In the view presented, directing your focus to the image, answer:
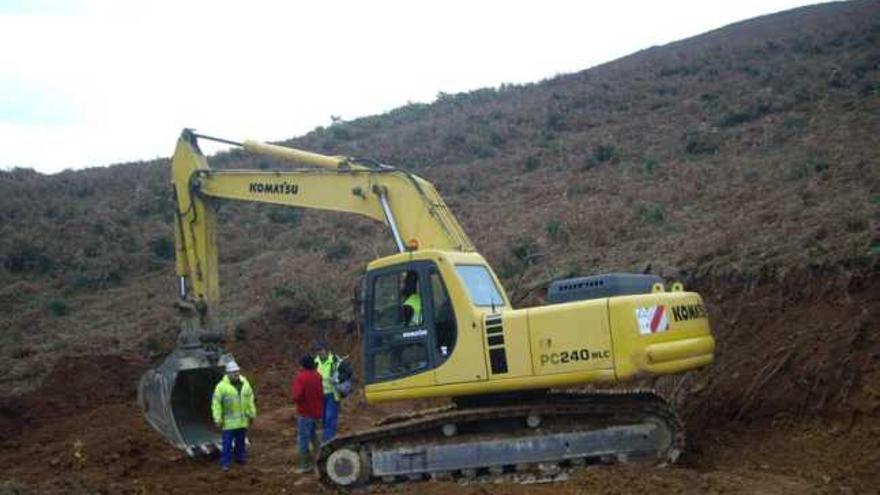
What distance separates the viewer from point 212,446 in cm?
1289

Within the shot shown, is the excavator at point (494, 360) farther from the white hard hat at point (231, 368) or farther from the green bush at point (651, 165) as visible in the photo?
the green bush at point (651, 165)

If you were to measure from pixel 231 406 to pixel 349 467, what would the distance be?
7.76 ft

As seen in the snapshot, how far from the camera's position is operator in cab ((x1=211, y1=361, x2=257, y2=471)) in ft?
39.7

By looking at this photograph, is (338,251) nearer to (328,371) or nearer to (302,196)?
(328,371)

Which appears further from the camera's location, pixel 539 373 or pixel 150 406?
pixel 150 406

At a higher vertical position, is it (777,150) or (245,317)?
(777,150)

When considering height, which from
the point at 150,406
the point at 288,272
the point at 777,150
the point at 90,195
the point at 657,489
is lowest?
the point at 657,489

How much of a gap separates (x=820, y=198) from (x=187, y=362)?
37.5ft

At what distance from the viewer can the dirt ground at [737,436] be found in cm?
941

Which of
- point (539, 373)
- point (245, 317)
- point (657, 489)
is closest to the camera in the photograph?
point (657, 489)

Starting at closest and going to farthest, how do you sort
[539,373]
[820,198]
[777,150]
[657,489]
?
1. [657,489]
2. [539,373]
3. [820,198]
4. [777,150]

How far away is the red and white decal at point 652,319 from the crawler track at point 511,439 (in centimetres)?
82

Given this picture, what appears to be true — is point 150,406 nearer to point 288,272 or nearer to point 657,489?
point 657,489

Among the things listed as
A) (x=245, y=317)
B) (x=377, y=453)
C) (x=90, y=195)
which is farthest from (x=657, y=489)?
(x=90, y=195)
